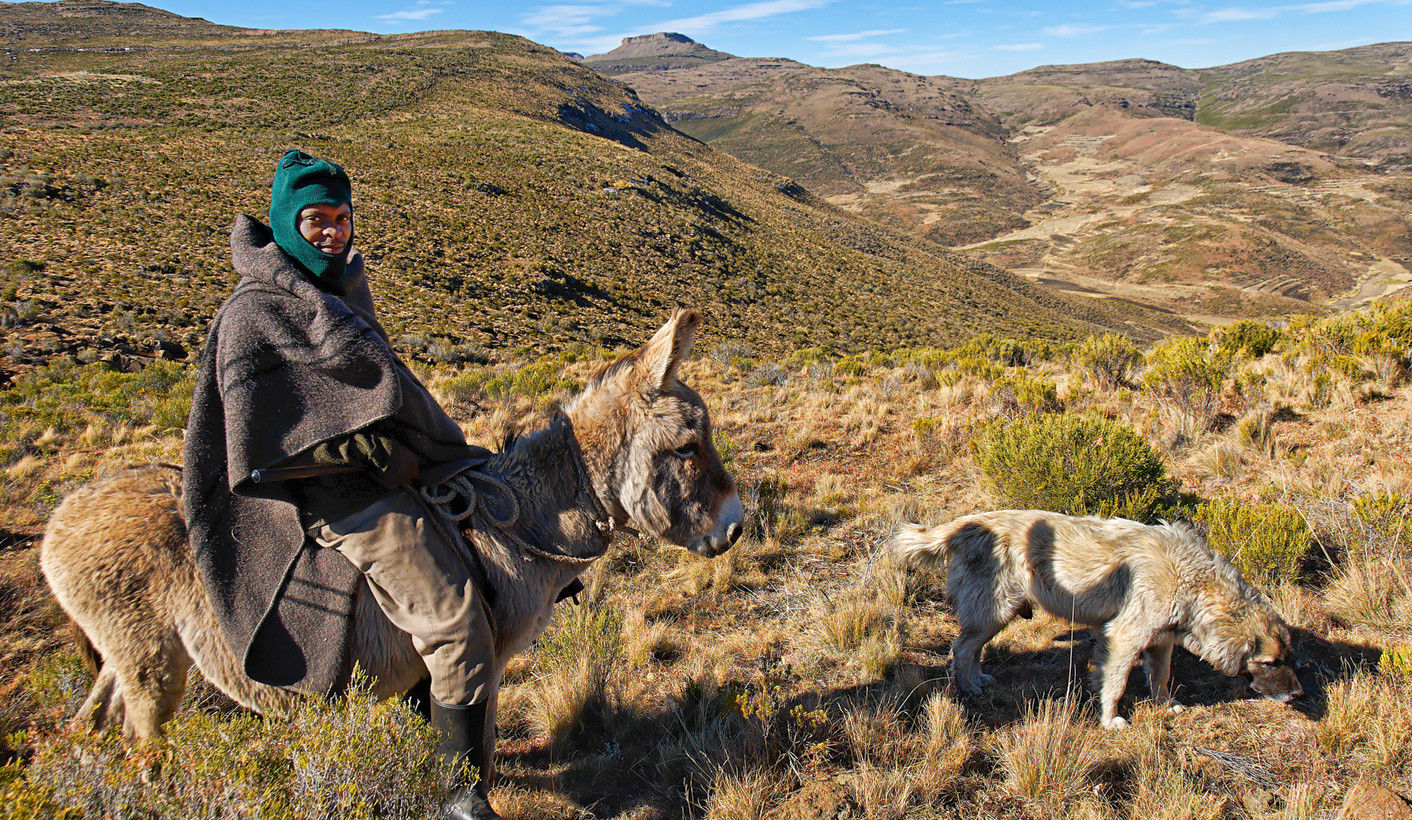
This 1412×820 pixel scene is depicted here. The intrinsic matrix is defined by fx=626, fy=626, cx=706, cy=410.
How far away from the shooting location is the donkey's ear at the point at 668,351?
214 cm

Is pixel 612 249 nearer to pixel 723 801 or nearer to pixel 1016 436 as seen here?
pixel 1016 436

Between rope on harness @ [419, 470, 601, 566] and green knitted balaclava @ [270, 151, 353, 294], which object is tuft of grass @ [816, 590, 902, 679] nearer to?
rope on harness @ [419, 470, 601, 566]

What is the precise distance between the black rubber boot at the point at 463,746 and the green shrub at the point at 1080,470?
4.70 m

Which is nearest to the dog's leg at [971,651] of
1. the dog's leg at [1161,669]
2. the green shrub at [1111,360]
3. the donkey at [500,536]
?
the dog's leg at [1161,669]

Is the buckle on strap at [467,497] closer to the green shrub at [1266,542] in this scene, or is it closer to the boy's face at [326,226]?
the boy's face at [326,226]

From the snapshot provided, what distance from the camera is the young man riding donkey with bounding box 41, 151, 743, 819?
1.91 meters

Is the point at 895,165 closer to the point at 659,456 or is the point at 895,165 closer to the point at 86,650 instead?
the point at 659,456

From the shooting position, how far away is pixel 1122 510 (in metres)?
4.95

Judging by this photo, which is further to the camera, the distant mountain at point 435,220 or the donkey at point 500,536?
the distant mountain at point 435,220

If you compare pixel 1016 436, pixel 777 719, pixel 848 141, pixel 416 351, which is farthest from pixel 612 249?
pixel 848 141

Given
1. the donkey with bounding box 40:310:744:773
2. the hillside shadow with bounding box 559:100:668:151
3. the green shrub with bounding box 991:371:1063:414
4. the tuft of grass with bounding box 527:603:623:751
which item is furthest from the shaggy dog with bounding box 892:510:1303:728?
the hillside shadow with bounding box 559:100:668:151

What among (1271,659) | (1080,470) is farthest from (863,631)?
(1080,470)

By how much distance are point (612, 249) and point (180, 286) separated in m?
20.9

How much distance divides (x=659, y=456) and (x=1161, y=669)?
124 inches
